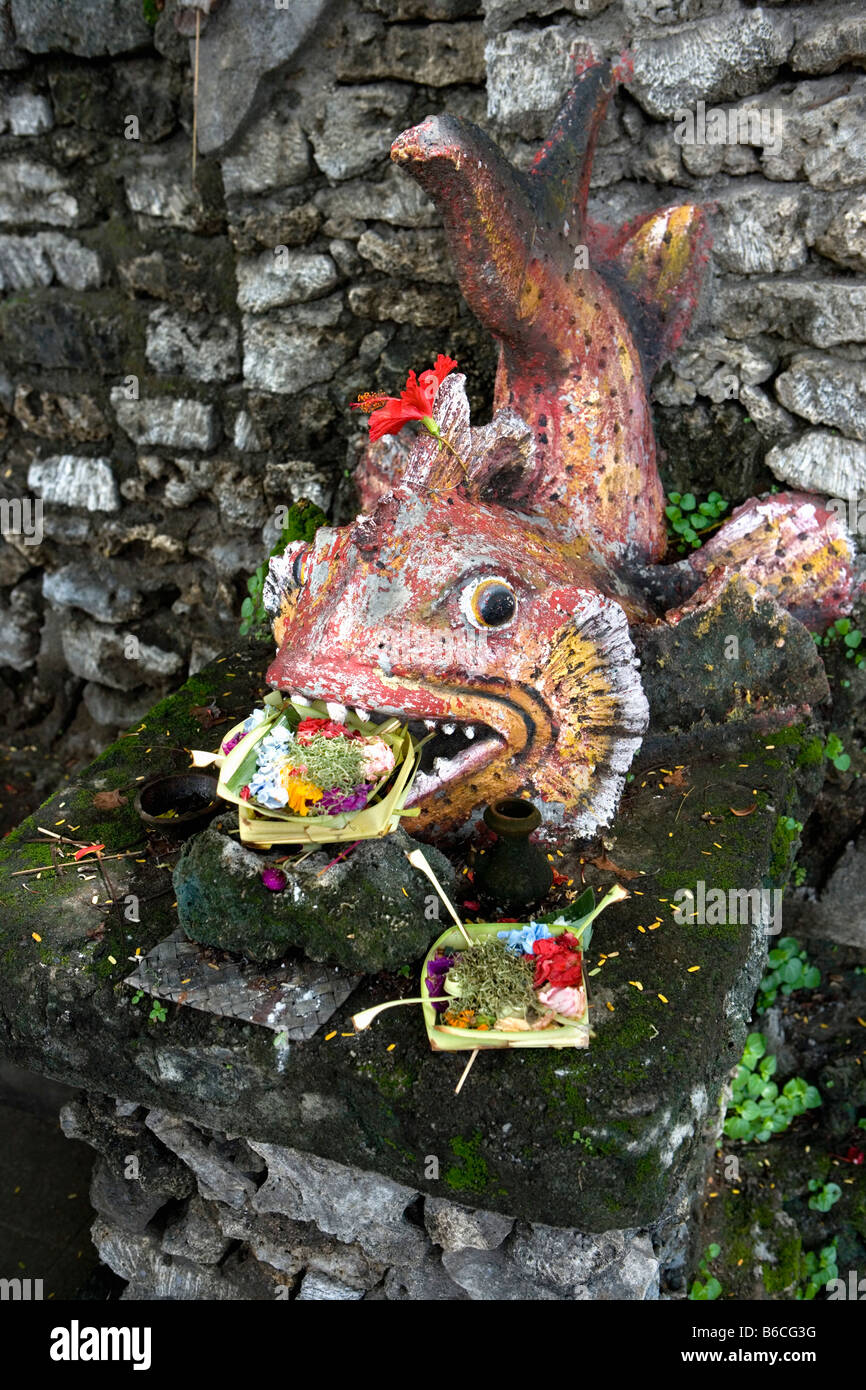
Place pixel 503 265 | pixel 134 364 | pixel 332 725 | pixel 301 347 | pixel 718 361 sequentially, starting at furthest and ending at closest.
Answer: pixel 134 364 → pixel 301 347 → pixel 718 361 → pixel 503 265 → pixel 332 725

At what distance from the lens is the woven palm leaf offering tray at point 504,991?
6.22ft

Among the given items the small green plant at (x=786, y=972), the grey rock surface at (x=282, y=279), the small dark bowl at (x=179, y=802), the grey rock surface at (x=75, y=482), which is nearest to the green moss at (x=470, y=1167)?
the small dark bowl at (x=179, y=802)

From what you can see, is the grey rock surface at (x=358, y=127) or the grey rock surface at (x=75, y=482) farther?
the grey rock surface at (x=75, y=482)

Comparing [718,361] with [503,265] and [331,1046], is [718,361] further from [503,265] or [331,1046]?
[331,1046]

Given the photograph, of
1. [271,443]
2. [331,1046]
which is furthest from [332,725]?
[271,443]

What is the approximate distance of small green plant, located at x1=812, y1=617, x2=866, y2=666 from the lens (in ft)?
9.03

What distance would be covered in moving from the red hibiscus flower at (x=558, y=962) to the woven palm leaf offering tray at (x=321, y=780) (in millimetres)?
381

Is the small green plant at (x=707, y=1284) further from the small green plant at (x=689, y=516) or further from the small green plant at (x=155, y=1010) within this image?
the small green plant at (x=689, y=516)

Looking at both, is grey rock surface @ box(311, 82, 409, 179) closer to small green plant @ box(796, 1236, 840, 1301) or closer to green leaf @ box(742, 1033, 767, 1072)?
green leaf @ box(742, 1033, 767, 1072)

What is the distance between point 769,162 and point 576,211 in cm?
49

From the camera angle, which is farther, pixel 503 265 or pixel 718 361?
pixel 718 361

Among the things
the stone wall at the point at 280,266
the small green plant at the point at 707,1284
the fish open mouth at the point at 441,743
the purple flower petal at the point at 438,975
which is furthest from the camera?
the small green plant at the point at 707,1284

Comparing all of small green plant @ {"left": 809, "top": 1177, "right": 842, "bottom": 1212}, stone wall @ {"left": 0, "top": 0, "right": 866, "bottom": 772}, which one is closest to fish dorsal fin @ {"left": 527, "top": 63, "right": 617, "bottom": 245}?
stone wall @ {"left": 0, "top": 0, "right": 866, "bottom": 772}

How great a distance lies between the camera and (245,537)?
12.3 feet
